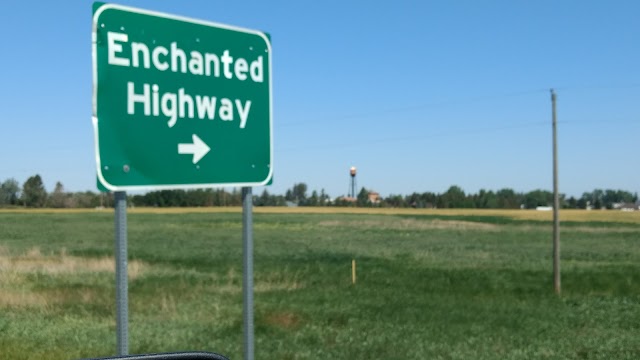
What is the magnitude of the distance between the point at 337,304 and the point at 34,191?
93.6m

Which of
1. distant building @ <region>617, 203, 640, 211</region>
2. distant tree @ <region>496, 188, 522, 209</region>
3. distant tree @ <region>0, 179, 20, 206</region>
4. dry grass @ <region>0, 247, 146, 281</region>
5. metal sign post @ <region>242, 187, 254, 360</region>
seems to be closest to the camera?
metal sign post @ <region>242, 187, 254, 360</region>

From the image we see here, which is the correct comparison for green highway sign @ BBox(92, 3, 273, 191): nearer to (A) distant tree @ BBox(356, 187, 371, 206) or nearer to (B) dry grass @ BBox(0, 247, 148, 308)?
(B) dry grass @ BBox(0, 247, 148, 308)

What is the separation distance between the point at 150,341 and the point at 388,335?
5.03 m

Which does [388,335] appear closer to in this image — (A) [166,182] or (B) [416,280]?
(A) [166,182]

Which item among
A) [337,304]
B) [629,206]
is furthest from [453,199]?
[337,304]

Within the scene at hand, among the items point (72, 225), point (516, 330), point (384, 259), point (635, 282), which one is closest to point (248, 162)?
point (516, 330)

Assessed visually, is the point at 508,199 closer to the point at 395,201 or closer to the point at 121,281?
the point at 395,201

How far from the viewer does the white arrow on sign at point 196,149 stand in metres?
3.38

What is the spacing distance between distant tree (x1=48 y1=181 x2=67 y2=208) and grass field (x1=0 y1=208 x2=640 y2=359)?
63952 mm

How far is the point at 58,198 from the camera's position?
11794 cm

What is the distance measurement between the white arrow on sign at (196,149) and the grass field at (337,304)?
6664 mm

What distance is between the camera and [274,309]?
2080 cm

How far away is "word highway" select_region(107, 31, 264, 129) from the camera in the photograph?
10.3ft

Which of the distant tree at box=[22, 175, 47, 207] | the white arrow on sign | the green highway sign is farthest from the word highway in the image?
the distant tree at box=[22, 175, 47, 207]
